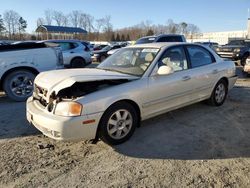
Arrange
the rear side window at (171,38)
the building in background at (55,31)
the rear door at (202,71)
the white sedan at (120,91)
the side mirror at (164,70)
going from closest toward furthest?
the white sedan at (120,91) → the side mirror at (164,70) → the rear door at (202,71) → the rear side window at (171,38) → the building in background at (55,31)

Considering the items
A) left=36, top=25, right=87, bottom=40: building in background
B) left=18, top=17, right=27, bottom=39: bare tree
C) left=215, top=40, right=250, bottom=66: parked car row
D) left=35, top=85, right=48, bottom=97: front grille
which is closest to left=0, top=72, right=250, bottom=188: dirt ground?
left=35, top=85, right=48, bottom=97: front grille

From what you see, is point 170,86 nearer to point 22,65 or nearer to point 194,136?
point 194,136

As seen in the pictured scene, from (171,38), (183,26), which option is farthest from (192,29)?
(171,38)

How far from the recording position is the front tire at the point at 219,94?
6.11m

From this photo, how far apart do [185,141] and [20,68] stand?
15.4 feet

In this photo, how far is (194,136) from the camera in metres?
4.57

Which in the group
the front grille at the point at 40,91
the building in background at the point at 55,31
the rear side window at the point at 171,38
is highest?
the building in background at the point at 55,31

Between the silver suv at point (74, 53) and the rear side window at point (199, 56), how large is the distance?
837 centimetres

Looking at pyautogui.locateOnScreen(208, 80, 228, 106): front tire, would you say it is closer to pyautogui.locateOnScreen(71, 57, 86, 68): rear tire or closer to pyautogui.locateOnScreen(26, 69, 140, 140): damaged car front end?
pyautogui.locateOnScreen(26, 69, 140, 140): damaged car front end

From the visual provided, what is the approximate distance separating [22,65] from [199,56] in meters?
4.32

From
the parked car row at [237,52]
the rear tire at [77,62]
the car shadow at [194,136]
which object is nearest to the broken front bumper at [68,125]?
the car shadow at [194,136]

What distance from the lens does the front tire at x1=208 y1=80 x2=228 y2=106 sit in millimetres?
6109

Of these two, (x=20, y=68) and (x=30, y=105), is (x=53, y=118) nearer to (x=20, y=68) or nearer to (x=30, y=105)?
(x=30, y=105)

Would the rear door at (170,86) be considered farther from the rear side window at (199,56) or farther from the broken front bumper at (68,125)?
the broken front bumper at (68,125)
